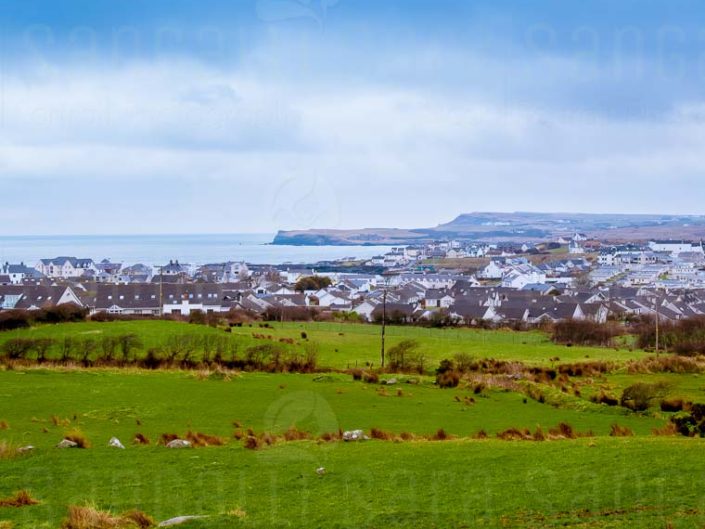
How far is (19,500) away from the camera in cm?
1228

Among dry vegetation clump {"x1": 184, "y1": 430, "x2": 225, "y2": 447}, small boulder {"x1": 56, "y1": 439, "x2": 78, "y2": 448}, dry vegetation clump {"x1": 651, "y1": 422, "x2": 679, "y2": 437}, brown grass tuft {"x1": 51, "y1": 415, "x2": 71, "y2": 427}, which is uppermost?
small boulder {"x1": 56, "y1": 439, "x2": 78, "y2": 448}

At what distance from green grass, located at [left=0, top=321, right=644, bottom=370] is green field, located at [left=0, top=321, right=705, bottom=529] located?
11.0 m

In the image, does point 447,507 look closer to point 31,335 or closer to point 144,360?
point 144,360

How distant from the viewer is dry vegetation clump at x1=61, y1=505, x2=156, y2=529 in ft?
35.1

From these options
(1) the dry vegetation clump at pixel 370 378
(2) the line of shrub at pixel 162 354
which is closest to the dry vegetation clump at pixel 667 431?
(1) the dry vegetation clump at pixel 370 378

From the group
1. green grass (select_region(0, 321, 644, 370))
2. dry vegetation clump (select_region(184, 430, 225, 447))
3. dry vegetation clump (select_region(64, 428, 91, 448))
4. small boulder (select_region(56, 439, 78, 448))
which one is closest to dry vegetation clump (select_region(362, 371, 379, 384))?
green grass (select_region(0, 321, 644, 370))

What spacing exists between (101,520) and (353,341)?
38.0 m

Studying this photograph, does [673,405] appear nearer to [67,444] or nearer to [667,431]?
[667,431]

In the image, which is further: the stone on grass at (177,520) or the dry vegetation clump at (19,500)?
the dry vegetation clump at (19,500)

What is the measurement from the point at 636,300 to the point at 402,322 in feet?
102

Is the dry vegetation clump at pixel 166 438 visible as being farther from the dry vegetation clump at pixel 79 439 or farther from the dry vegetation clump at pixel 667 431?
the dry vegetation clump at pixel 667 431

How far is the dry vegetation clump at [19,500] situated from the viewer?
12172mm

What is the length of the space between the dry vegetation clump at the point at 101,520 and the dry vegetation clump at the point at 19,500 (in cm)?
133

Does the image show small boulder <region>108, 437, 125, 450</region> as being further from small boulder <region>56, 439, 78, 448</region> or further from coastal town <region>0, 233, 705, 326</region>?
coastal town <region>0, 233, 705, 326</region>
